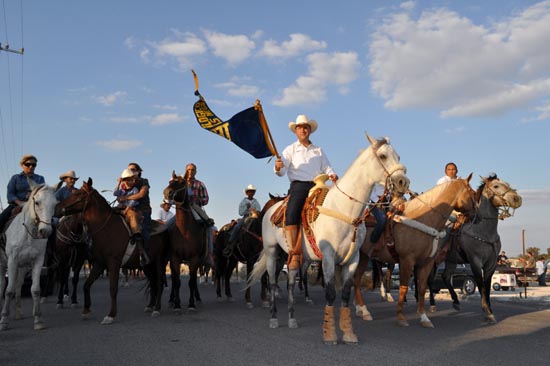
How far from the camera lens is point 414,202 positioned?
982 cm

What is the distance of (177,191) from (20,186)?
124 inches

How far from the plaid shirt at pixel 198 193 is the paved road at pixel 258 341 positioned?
2654 mm

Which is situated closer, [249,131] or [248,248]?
[249,131]

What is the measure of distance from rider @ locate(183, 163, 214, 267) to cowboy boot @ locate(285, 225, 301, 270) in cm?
325

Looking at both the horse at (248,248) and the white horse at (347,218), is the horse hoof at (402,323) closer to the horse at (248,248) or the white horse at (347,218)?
the white horse at (347,218)

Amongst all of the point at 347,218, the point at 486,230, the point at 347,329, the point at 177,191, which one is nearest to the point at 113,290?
the point at 177,191

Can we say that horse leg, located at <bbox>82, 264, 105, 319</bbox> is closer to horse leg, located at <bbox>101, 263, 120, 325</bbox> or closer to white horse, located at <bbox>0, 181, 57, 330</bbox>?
horse leg, located at <bbox>101, 263, 120, 325</bbox>

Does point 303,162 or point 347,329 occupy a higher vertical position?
point 303,162

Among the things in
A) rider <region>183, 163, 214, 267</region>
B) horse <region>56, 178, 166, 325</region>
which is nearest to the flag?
rider <region>183, 163, 214, 267</region>

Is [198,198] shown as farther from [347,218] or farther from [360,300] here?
[347,218]

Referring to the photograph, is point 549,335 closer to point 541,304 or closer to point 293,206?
point 293,206

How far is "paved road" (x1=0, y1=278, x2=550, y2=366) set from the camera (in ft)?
19.7

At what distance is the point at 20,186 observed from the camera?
9727mm

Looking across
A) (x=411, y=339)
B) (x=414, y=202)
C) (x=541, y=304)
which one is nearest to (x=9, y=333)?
(x=411, y=339)
